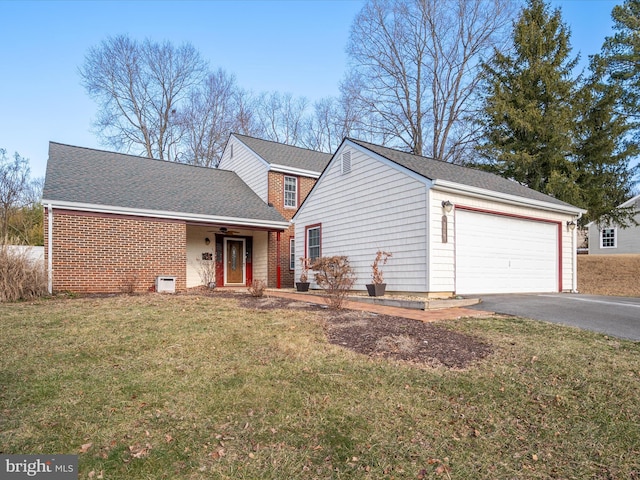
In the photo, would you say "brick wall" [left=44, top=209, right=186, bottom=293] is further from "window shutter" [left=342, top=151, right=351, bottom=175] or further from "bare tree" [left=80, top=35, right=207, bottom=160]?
"bare tree" [left=80, top=35, right=207, bottom=160]

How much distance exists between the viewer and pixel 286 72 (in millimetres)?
21734

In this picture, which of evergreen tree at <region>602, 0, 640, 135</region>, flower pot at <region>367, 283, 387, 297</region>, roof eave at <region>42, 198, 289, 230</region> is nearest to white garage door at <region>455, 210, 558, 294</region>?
flower pot at <region>367, 283, 387, 297</region>

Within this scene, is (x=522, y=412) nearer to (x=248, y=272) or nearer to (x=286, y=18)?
(x=248, y=272)

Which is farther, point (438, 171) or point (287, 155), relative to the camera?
point (287, 155)

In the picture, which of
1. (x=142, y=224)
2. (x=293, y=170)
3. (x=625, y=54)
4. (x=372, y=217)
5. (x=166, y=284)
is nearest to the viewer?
(x=372, y=217)

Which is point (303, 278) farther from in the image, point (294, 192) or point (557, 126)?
point (557, 126)

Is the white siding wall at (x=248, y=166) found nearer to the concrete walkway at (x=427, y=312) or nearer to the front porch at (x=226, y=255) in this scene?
the front porch at (x=226, y=255)

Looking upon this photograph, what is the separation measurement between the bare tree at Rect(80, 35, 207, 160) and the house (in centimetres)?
1795

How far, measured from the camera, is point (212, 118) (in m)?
28.8

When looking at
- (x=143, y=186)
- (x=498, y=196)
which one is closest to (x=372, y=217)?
(x=498, y=196)

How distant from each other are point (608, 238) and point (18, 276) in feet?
97.3

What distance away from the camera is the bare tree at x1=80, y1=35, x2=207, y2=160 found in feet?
84.2

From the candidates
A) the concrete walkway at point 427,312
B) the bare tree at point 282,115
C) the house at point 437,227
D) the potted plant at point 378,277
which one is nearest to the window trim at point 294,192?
the house at point 437,227

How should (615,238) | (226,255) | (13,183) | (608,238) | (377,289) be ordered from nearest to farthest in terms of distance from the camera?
(377,289) < (226,255) < (13,183) < (615,238) < (608,238)
